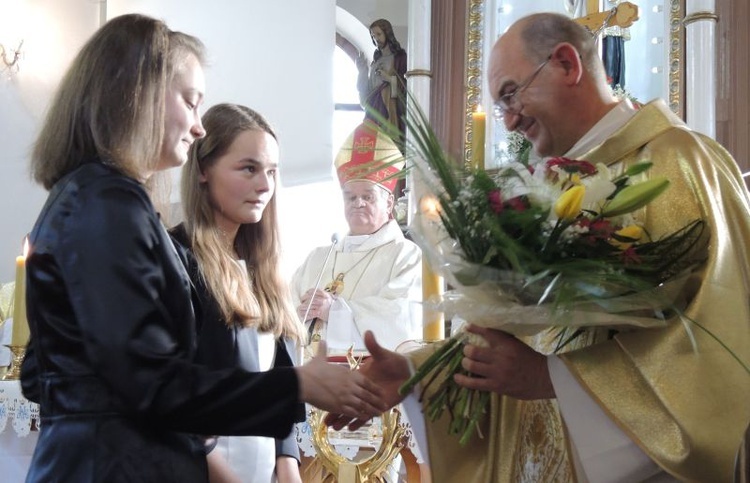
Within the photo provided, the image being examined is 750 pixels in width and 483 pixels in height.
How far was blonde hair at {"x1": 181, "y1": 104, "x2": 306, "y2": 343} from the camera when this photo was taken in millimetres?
2363

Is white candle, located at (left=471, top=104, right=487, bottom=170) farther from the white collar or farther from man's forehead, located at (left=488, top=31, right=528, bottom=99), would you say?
the white collar

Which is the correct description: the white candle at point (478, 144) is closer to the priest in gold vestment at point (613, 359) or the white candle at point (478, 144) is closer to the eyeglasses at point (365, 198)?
the priest in gold vestment at point (613, 359)

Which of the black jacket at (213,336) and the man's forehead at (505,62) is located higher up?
the man's forehead at (505,62)

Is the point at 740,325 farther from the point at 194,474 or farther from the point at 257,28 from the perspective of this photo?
the point at 257,28

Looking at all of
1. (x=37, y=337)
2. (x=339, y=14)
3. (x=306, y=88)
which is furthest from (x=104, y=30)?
(x=339, y=14)

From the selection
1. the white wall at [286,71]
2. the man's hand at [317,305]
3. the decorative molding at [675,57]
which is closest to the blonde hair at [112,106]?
the man's hand at [317,305]

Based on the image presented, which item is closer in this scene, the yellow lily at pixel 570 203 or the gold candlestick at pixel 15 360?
the yellow lily at pixel 570 203

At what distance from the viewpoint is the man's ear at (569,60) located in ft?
A: 8.08

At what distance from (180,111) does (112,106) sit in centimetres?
14

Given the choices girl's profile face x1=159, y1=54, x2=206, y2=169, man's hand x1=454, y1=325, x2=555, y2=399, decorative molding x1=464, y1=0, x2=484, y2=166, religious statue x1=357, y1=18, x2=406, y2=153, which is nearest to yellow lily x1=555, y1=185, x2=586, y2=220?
man's hand x1=454, y1=325, x2=555, y2=399

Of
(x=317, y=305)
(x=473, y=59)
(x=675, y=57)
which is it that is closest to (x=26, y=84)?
(x=473, y=59)

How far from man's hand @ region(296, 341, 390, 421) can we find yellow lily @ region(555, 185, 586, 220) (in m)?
0.48

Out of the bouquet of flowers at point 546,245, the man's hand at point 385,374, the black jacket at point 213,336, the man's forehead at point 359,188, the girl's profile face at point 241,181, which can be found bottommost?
the man's hand at point 385,374

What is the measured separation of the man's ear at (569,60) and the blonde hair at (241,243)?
0.75 meters
